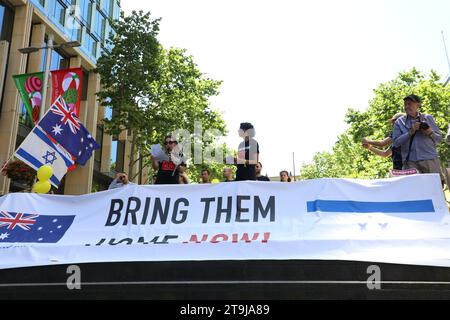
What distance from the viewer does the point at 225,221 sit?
4.77 metres

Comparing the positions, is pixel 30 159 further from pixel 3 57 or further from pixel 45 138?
pixel 3 57

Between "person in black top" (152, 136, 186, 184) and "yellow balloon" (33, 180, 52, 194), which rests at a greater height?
"person in black top" (152, 136, 186, 184)

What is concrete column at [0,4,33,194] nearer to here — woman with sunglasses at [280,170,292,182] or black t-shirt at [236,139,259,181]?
woman with sunglasses at [280,170,292,182]

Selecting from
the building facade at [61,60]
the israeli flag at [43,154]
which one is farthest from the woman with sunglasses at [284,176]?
the building facade at [61,60]

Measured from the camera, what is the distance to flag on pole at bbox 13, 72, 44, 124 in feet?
49.9

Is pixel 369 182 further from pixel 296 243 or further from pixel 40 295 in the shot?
pixel 40 295

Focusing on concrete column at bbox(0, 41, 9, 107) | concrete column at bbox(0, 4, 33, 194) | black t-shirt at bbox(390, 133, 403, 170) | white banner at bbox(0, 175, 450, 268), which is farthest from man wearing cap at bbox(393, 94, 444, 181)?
concrete column at bbox(0, 41, 9, 107)

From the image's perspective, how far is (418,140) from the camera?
5.98m

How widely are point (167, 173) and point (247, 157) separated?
1.37 meters

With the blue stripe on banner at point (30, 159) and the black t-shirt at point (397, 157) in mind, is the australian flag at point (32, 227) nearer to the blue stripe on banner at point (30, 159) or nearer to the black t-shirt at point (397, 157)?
the blue stripe on banner at point (30, 159)

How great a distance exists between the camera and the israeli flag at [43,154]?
6.81 metres

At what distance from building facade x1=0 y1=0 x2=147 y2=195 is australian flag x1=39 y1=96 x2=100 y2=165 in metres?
14.2

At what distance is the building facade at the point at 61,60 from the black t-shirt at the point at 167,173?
16.1 m

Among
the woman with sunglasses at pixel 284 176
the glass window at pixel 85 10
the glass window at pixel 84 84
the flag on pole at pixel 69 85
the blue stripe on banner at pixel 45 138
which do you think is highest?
the glass window at pixel 85 10
